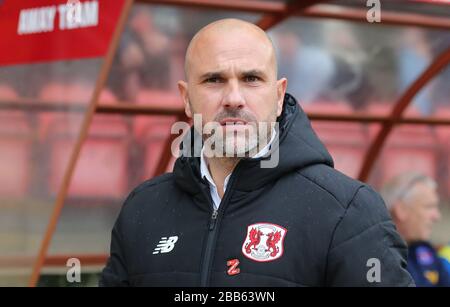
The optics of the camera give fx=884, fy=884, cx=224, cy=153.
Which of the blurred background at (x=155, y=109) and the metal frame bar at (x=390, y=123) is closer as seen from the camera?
the blurred background at (x=155, y=109)

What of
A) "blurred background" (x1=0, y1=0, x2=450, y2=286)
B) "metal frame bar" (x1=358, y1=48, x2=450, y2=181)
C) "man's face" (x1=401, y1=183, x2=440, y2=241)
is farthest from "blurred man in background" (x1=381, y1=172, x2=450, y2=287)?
"metal frame bar" (x1=358, y1=48, x2=450, y2=181)

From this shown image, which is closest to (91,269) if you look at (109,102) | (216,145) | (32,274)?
(109,102)

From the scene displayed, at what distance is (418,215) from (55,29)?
1944 mm

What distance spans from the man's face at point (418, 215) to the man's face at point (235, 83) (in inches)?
95.2

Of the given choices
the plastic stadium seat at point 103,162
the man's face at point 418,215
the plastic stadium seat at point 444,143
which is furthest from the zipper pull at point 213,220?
the plastic stadium seat at point 444,143

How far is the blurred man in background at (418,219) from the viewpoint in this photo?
3943 mm

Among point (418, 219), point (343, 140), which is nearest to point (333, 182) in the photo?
point (418, 219)

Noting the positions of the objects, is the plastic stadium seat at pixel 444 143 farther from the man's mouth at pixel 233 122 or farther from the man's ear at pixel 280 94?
the man's mouth at pixel 233 122

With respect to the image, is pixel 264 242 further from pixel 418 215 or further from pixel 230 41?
pixel 418 215

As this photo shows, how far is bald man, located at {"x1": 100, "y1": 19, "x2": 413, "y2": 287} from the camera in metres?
1.83

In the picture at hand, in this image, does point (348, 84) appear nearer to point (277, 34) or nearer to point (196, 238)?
point (277, 34)

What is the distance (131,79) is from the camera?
569 cm

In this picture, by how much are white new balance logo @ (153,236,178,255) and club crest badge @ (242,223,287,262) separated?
6.6 inches
